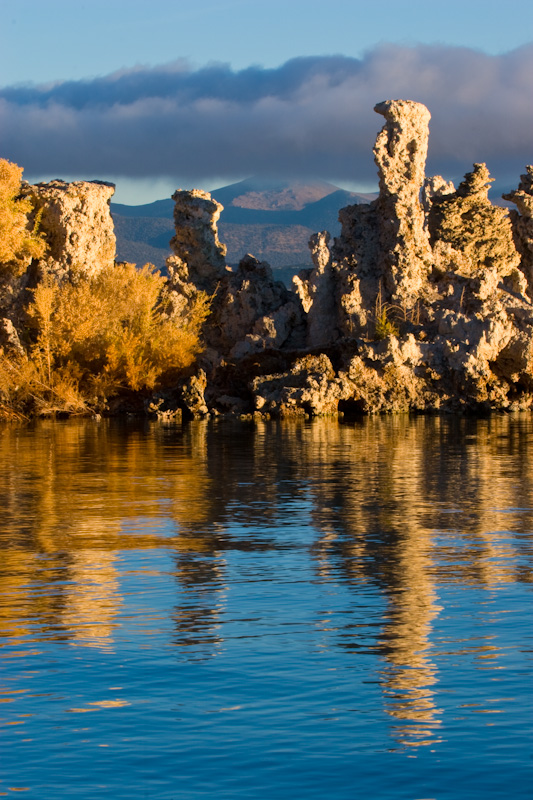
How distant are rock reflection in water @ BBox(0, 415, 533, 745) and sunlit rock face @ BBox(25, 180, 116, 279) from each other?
13.2m

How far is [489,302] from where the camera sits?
126 ft

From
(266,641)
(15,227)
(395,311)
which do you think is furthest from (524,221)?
(266,641)

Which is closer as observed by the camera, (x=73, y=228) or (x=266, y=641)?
(x=266, y=641)

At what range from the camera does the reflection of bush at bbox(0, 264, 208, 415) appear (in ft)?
123

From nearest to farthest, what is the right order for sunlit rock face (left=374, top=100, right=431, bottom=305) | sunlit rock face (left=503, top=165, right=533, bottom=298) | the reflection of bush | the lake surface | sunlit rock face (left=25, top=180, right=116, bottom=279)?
the lake surface, the reflection of bush, sunlit rock face (left=374, top=100, right=431, bottom=305), sunlit rock face (left=25, top=180, right=116, bottom=279), sunlit rock face (left=503, top=165, right=533, bottom=298)

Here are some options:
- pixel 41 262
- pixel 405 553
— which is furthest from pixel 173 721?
pixel 41 262

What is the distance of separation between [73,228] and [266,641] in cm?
3307

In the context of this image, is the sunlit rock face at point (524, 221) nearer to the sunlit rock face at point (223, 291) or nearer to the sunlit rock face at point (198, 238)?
the sunlit rock face at point (223, 291)

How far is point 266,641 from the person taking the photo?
893cm

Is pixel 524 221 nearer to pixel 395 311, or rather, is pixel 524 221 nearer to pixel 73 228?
pixel 395 311

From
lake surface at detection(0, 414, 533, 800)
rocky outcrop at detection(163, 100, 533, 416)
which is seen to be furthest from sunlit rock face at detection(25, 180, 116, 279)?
lake surface at detection(0, 414, 533, 800)

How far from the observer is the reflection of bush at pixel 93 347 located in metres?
37.3

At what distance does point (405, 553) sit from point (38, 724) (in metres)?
6.19

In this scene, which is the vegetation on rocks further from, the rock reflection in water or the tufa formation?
the rock reflection in water
